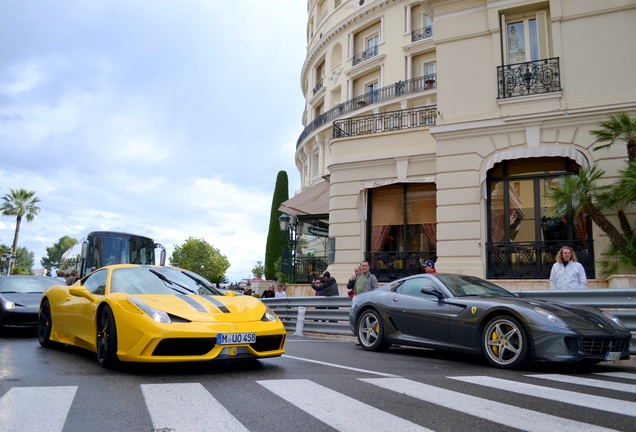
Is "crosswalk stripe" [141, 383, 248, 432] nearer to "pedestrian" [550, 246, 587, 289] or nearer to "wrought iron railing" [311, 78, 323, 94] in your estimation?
"pedestrian" [550, 246, 587, 289]

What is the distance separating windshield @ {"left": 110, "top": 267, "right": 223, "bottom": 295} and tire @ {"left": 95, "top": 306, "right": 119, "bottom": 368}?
1.22 feet

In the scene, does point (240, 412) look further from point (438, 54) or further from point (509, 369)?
point (438, 54)

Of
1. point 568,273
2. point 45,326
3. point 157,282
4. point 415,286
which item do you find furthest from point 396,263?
point 157,282

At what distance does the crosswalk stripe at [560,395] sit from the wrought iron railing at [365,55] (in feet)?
94.3

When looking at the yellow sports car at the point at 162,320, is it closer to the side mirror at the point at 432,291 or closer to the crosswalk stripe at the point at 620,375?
the side mirror at the point at 432,291

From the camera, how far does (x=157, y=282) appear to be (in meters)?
6.73

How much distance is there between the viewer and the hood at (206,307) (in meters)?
5.68

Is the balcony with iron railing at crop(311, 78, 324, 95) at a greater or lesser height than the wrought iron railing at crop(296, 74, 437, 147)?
greater

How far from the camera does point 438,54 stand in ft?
50.4

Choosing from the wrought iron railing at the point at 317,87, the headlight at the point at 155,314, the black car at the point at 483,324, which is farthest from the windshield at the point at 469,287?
the wrought iron railing at the point at 317,87

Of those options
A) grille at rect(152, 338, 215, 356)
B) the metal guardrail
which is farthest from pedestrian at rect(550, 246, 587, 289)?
grille at rect(152, 338, 215, 356)

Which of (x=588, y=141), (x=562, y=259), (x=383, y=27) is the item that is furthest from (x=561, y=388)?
(x=383, y=27)

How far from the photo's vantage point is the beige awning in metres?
20.7

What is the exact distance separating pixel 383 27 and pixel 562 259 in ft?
81.8
